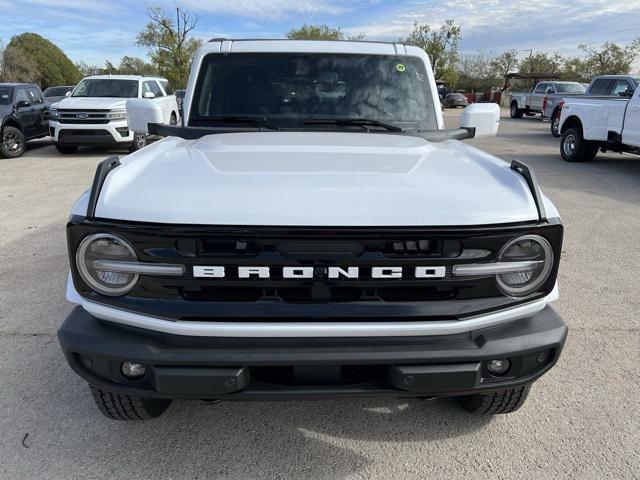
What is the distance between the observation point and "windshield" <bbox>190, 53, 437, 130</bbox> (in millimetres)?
3375

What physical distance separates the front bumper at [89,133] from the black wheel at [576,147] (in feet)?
34.0

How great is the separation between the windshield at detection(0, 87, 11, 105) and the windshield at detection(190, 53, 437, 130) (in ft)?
34.7

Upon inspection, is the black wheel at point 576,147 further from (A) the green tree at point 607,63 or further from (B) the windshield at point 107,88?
(A) the green tree at point 607,63

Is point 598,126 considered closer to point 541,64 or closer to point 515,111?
point 515,111

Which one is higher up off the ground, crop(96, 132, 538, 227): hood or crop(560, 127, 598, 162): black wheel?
crop(96, 132, 538, 227): hood

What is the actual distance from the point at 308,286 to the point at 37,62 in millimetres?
61550

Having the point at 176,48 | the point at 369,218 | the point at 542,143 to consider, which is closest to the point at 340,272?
the point at 369,218

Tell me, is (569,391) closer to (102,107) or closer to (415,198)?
(415,198)

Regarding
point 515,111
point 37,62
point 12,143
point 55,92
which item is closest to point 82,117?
point 12,143

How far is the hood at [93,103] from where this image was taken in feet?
37.8

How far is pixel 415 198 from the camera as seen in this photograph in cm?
196

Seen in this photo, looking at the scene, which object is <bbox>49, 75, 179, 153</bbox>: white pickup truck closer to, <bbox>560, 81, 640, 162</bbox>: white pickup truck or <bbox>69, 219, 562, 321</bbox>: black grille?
<bbox>560, 81, 640, 162</bbox>: white pickup truck

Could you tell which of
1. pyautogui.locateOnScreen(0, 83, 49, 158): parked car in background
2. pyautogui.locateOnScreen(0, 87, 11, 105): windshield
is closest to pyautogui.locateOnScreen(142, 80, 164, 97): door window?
pyautogui.locateOnScreen(0, 83, 49, 158): parked car in background

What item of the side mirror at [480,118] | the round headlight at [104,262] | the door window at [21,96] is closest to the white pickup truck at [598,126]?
the side mirror at [480,118]
